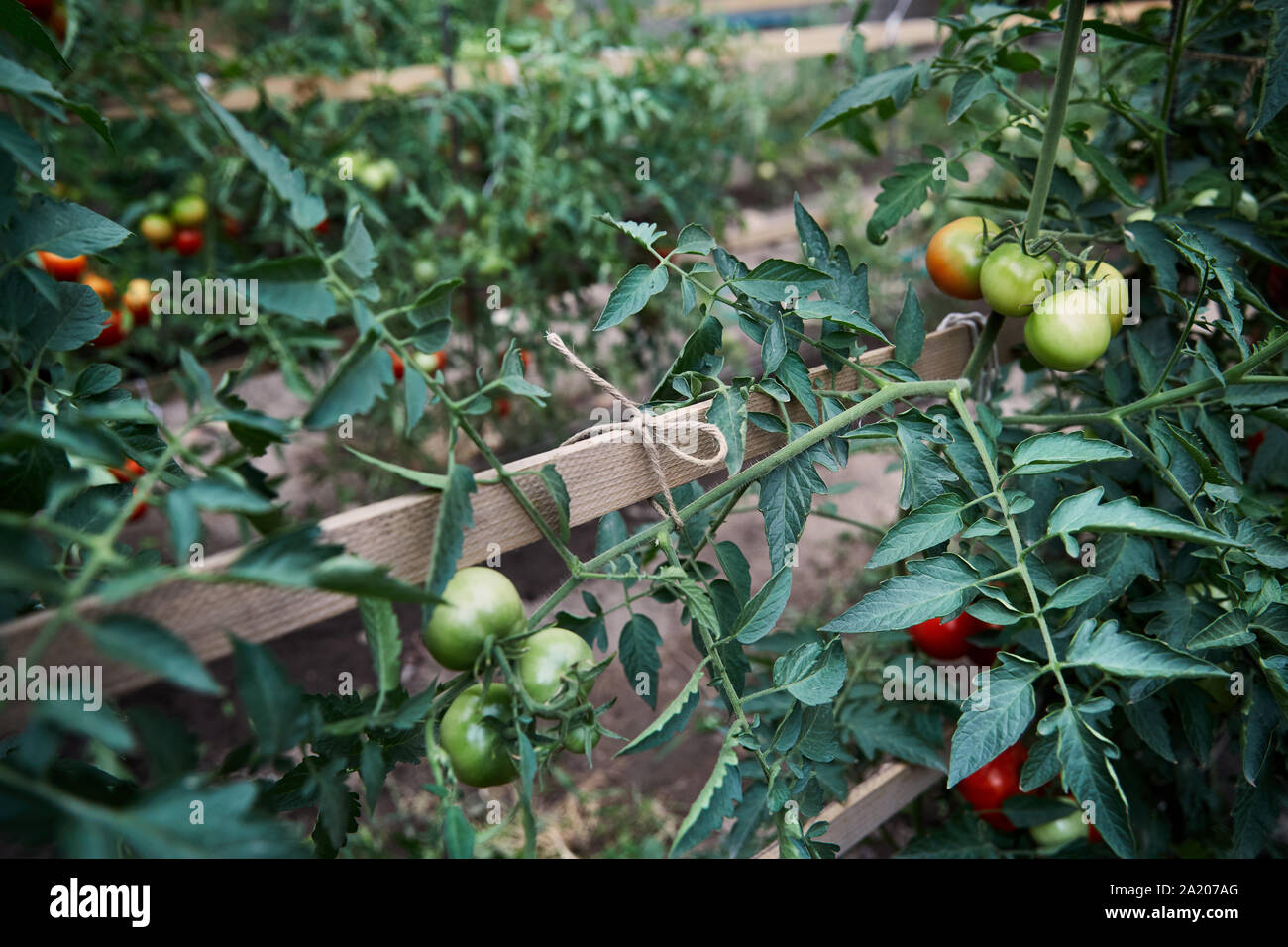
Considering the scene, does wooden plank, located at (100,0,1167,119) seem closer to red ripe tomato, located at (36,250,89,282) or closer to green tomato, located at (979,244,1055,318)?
red ripe tomato, located at (36,250,89,282)

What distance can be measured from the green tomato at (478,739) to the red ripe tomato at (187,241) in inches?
74.3

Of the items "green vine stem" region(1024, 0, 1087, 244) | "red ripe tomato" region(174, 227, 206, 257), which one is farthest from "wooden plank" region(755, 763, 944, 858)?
"red ripe tomato" region(174, 227, 206, 257)

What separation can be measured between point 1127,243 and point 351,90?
1803mm

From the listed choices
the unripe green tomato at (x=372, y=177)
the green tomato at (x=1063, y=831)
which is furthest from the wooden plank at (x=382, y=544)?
the unripe green tomato at (x=372, y=177)

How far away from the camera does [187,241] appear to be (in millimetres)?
2033

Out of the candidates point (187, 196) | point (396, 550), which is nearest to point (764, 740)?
point (396, 550)

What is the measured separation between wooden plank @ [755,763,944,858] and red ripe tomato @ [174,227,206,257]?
196cm

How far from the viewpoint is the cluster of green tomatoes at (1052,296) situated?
0.78 metres

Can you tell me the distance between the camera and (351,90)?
1996mm

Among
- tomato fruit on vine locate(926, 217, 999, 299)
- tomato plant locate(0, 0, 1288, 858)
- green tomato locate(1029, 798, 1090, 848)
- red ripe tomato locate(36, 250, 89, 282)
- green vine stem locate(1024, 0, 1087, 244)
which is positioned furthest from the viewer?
red ripe tomato locate(36, 250, 89, 282)

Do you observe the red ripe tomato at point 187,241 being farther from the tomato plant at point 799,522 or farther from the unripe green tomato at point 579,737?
the unripe green tomato at point 579,737

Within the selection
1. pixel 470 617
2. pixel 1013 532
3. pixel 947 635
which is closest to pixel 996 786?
pixel 947 635

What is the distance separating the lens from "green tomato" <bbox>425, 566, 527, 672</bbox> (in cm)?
58
